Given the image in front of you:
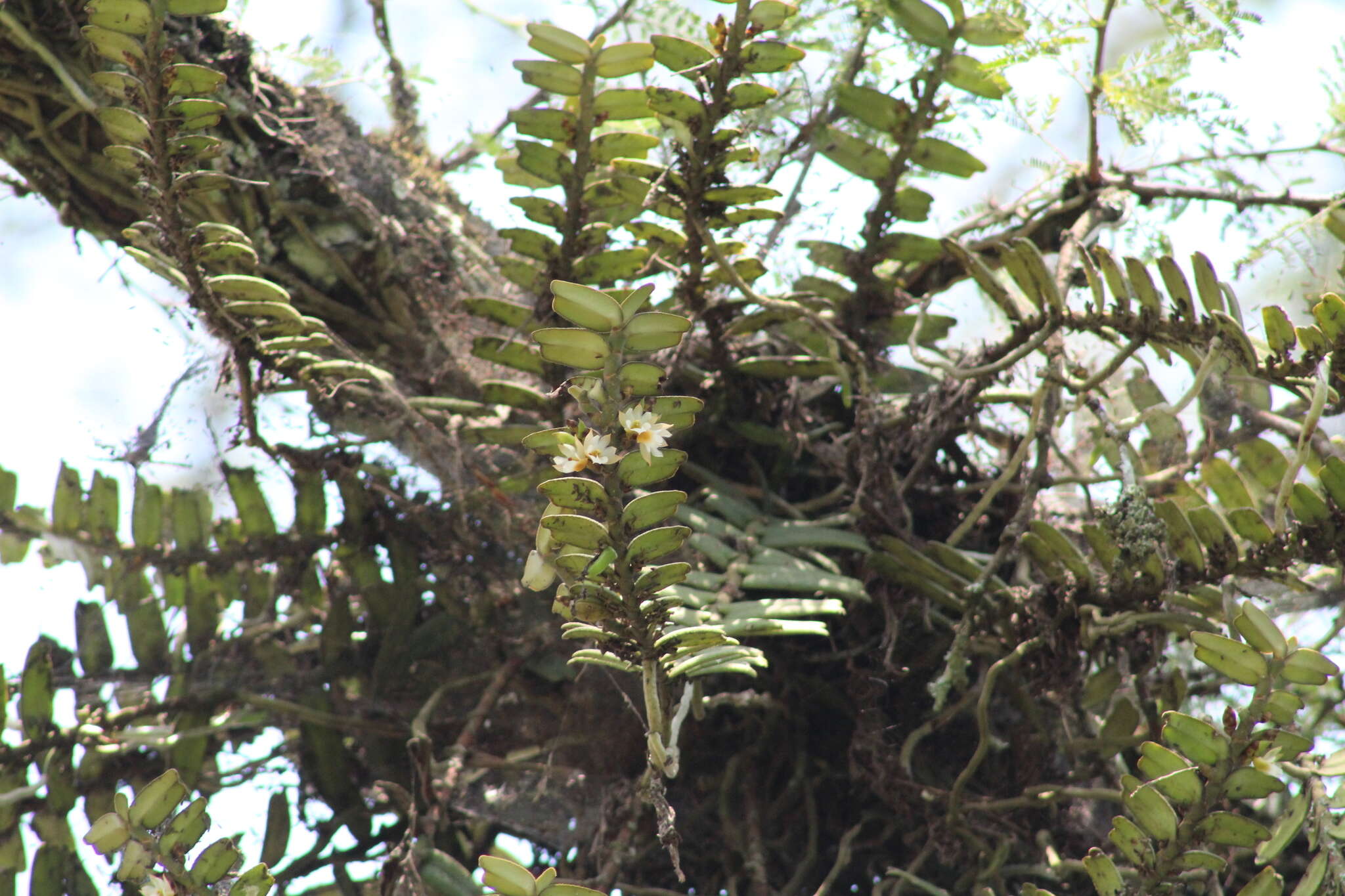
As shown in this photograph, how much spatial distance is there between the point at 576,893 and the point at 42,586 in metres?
0.80

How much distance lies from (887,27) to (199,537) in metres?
0.81

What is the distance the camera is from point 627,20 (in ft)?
3.75

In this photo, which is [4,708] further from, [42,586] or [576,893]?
[576,893]

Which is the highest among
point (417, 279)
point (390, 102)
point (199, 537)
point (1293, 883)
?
point (390, 102)

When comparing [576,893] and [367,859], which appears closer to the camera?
[576,893]

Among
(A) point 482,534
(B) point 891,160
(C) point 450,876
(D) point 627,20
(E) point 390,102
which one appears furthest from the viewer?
(E) point 390,102

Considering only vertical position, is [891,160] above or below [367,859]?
above

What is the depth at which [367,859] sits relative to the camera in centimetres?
100

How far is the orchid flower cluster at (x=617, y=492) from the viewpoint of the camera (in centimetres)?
51

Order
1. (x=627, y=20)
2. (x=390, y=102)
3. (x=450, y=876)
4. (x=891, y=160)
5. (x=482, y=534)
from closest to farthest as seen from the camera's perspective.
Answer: (x=450, y=876) < (x=891, y=160) < (x=482, y=534) < (x=627, y=20) < (x=390, y=102)

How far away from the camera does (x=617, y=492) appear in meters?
0.54

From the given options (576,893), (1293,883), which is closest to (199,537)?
(576,893)

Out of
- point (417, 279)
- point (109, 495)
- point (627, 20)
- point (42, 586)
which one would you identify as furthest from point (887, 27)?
point (42, 586)

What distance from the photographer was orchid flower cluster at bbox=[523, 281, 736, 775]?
1.67ft
